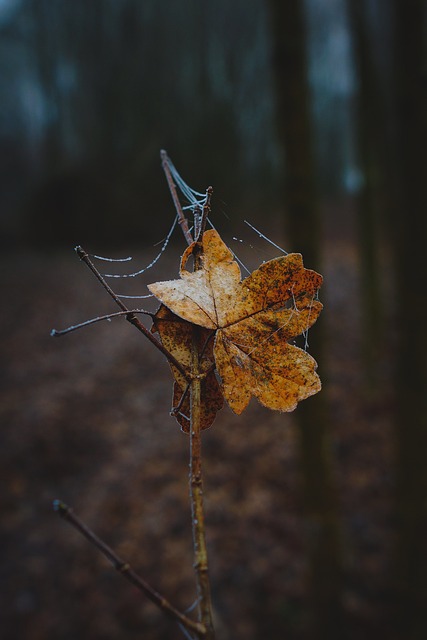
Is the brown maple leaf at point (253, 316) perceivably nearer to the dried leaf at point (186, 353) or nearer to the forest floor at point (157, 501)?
the dried leaf at point (186, 353)

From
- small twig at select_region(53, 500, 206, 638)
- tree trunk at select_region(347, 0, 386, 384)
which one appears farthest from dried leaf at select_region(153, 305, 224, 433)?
tree trunk at select_region(347, 0, 386, 384)

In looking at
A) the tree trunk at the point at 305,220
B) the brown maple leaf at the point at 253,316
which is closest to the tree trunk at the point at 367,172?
the tree trunk at the point at 305,220

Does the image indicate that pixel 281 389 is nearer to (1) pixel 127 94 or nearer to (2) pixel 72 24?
(1) pixel 127 94

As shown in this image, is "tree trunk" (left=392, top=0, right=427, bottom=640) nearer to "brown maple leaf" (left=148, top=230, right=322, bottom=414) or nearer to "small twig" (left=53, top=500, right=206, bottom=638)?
"brown maple leaf" (left=148, top=230, right=322, bottom=414)

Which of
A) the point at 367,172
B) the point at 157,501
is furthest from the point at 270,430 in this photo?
the point at 367,172

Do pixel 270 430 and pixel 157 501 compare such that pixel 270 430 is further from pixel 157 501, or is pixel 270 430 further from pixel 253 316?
pixel 253 316
